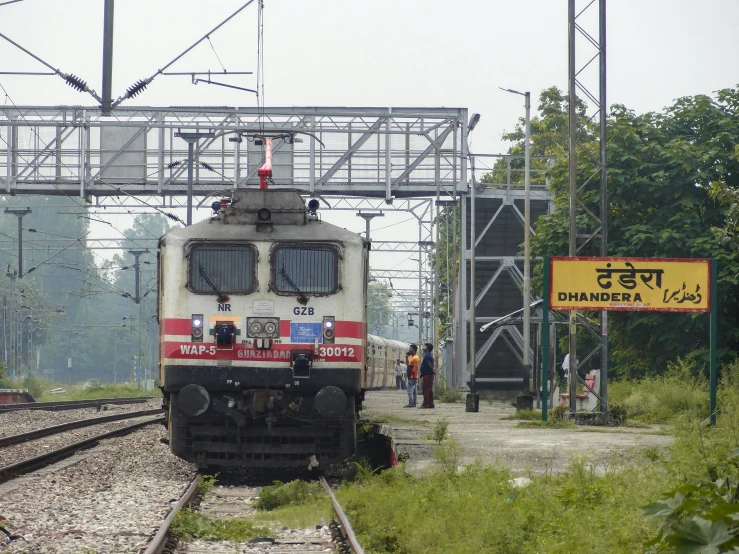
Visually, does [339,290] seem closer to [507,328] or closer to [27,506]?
[27,506]

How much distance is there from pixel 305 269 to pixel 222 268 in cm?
99

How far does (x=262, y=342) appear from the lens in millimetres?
13258

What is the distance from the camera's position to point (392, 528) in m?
8.93

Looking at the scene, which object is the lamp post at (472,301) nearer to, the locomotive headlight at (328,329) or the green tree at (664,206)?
the green tree at (664,206)

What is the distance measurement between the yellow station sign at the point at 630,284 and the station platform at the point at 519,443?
6.91 feet

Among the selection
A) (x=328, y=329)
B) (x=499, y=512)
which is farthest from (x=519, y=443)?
(x=499, y=512)

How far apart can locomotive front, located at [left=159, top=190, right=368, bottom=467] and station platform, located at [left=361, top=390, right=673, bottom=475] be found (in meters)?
1.18

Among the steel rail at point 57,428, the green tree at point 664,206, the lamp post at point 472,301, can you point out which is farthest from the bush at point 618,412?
the steel rail at point 57,428

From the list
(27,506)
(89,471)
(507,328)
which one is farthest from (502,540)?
(507,328)

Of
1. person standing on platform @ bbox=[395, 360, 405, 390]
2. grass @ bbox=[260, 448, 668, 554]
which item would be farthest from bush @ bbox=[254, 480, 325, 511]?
person standing on platform @ bbox=[395, 360, 405, 390]

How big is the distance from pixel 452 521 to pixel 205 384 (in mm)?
5192

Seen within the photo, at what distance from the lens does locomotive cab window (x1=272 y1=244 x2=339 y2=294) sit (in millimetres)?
13469

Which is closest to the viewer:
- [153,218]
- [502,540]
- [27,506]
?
[502,540]

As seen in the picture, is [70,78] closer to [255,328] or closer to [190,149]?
[255,328]
